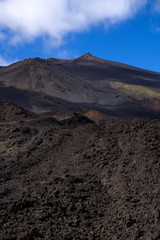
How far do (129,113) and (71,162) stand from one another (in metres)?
42.1

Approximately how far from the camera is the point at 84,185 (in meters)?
10.2

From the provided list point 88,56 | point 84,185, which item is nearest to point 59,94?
point 84,185

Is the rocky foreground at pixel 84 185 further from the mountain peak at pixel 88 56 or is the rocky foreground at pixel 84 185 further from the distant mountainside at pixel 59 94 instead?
the mountain peak at pixel 88 56

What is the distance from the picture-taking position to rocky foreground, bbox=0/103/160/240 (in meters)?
7.75

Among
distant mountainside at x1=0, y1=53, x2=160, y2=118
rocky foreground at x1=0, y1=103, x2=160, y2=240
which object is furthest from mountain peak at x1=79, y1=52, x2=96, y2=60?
rocky foreground at x1=0, y1=103, x2=160, y2=240

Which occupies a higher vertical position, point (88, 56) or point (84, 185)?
point (88, 56)

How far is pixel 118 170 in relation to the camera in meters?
10.8

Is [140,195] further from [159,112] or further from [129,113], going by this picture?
[159,112]

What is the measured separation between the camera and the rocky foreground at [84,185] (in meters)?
7.75

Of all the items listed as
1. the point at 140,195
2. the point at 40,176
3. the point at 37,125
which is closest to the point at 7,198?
the point at 40,176

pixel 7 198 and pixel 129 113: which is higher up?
pixel 129 113

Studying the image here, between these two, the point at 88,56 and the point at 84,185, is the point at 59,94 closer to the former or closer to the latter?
the point at 84,185

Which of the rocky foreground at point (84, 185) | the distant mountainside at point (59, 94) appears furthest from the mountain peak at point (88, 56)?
the rocky foreground at point (84, 185)

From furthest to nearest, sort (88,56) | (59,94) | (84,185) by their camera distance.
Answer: (88,56)
(59,94)
(84,185)
